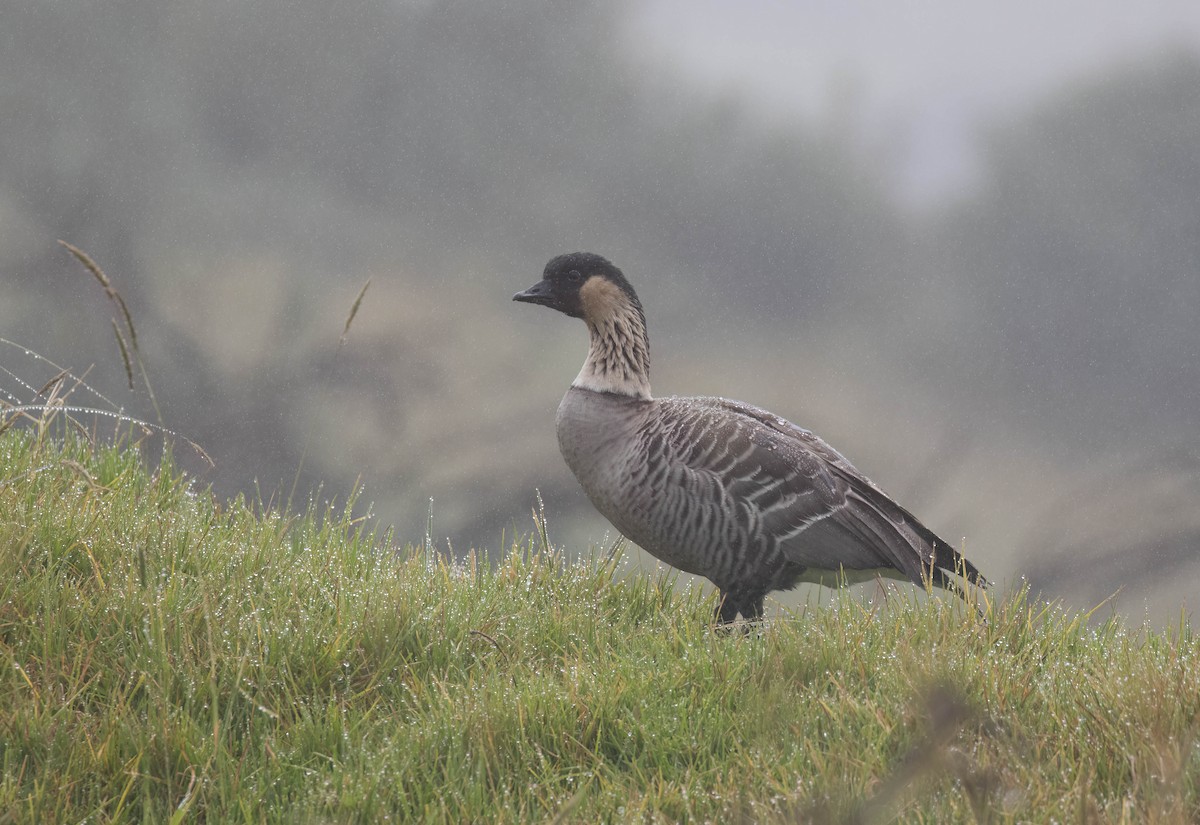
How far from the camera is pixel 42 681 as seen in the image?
3.93 m

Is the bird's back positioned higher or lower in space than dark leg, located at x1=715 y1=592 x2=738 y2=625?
higher

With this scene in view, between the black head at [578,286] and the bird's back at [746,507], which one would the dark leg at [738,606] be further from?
the black head at [578,286]

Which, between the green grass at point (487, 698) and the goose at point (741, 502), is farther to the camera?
the goose at point (741, 502)

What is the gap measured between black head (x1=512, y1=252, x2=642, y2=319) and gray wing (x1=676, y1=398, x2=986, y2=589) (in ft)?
4.88

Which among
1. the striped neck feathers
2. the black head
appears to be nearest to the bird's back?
the striped neck feathers

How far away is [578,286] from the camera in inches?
295

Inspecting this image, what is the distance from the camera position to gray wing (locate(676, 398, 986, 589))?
638 cm

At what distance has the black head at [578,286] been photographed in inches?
293

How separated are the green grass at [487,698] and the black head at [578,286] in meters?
2.74

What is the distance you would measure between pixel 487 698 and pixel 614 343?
12.6 ft

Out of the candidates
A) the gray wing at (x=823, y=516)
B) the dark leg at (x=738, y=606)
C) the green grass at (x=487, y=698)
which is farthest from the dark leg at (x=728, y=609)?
the green grass at (x=487, y=698)

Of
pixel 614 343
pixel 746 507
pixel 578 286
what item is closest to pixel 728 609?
pixel 746 507

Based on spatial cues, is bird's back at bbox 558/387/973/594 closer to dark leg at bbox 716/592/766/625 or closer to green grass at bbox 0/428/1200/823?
dark leg at bbox 716/592/766/625

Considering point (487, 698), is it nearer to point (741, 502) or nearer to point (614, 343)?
point (741, 502)
